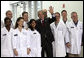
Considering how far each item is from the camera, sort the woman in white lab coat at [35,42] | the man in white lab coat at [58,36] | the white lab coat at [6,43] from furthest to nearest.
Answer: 1. the man in white lab coat at [58,36]
2. the woman in white lab coat at [35,42]
3. the white lab coat at [6,43]

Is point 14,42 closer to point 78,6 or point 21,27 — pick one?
point 21,27

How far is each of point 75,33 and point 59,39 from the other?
35 cm

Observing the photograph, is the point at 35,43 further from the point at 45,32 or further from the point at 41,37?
the point at 45,32

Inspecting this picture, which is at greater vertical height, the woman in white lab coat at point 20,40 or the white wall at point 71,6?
the white wall at point 71,6

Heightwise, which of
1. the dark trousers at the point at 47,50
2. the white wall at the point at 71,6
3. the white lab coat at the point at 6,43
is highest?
the white wall at the point at 71,6

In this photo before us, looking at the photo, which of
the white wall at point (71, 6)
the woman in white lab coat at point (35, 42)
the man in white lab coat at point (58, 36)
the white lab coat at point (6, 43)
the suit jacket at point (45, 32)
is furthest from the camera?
the white wall at point (71, 6)

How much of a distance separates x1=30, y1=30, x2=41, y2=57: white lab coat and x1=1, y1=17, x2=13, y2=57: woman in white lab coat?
1.51ft

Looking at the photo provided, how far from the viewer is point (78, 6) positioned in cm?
495

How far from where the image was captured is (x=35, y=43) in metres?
4.13

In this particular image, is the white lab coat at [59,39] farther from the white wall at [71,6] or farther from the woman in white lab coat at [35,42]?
the white wall at [71,6]

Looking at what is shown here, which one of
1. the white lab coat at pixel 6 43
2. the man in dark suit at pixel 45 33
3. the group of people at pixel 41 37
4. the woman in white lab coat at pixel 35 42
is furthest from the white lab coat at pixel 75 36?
the white lab coat at pixel 6 43

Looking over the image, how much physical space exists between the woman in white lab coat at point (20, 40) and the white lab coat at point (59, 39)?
28.0 inches

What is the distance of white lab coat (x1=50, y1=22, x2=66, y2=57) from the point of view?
441 centimetres

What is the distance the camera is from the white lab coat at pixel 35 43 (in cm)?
410
